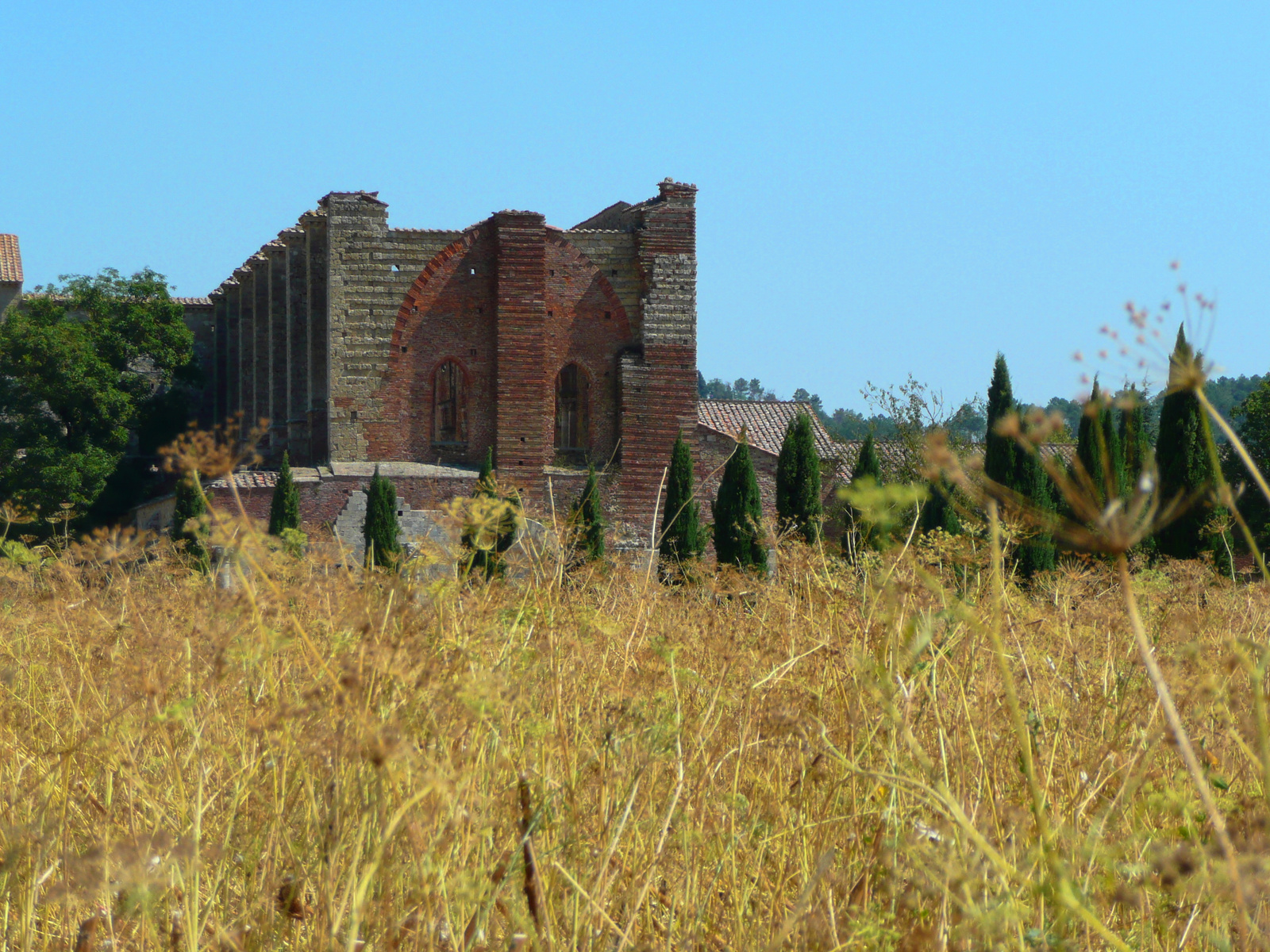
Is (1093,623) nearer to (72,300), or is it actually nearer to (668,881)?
(668,881)

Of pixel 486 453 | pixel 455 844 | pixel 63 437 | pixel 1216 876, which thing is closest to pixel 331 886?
pixel 455 844

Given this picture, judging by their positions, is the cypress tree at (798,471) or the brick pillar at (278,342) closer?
the cypress tree at (798,471)

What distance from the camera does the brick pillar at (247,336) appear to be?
3362 cm

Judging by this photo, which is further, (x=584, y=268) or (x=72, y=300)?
(x=72, y=300)

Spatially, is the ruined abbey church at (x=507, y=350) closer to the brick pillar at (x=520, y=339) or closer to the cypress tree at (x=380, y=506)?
the brick pillar at (x=520, y=339)

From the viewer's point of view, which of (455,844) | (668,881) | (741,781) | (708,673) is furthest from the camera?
(708,673)

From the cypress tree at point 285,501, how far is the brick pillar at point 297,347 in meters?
4.73

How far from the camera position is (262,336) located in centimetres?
3291

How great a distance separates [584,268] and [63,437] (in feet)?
46.4

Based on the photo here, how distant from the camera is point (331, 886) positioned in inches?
66.6

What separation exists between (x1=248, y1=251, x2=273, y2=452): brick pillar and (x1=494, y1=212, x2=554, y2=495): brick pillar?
8444 mm

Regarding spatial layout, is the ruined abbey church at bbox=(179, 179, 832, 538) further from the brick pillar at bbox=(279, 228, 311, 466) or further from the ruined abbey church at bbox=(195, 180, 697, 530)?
the brick pillar at bbox=(279, 228, 311, 466)

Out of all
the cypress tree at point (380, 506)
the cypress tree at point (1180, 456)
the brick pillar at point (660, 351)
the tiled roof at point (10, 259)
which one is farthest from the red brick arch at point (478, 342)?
the tiled roof at point (10, 259)

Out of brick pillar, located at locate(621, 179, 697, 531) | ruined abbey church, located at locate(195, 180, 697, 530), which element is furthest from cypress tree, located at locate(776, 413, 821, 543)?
brick pillar, located at locate(621, 179, 697, 531)
